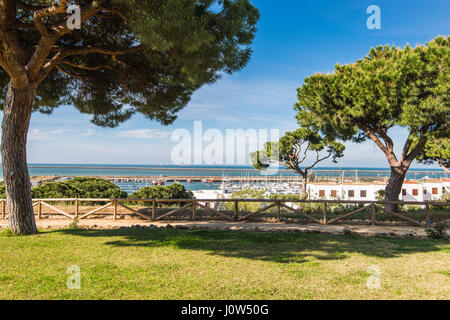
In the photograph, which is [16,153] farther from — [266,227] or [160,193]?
[160,193]

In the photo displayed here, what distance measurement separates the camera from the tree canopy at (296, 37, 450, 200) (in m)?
10.5

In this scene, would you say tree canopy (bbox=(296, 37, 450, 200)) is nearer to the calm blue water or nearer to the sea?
the sea

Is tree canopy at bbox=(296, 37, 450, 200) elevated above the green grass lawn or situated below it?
above

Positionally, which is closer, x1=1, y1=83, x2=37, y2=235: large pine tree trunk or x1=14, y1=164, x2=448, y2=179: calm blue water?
x1=1, y1=83, x2=37, y2=235: large pine tree trunk

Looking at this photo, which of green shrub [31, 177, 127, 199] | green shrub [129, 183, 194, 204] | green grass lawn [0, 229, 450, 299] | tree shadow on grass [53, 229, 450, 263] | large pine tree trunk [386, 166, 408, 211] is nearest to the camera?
green grass lawn [0, 229, 450, 299]

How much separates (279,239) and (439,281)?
367cm

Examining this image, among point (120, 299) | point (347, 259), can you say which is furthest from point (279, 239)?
point (120, 299)

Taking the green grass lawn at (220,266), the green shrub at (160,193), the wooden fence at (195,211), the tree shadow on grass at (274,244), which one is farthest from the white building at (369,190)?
the green grass lawn at (220,266)

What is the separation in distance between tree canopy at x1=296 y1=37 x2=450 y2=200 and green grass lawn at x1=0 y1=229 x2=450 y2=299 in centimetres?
514

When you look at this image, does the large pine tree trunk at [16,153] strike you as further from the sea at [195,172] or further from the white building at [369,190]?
the white building at [369,190]

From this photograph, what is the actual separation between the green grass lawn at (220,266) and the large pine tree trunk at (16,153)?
2.21 ft

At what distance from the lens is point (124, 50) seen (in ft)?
24.2

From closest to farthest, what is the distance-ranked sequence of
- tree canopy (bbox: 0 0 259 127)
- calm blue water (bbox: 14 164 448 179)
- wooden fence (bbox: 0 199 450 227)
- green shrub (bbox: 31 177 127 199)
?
tree canopy (bbox: 0 0 259 127), wooden fence (bbox: 0 199 450 227), green shrub (bbox: 31 177 127 199), calm blue water (bbox: 14 164 448 179)

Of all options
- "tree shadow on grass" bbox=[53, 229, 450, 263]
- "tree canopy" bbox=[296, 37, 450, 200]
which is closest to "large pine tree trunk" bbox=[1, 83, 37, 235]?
"tree shadow on grass" bbox=[53, 229, 450, 263]
